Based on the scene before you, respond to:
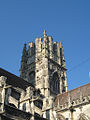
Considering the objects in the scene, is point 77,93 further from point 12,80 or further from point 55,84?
point 12,80

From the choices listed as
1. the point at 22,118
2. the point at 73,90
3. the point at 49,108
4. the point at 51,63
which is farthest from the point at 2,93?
the point at 51,63

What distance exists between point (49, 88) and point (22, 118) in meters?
16.3

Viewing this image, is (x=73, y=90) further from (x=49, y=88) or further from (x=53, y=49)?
(x=53, y=49)

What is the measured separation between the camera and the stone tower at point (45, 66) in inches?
1096

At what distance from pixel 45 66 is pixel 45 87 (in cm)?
378

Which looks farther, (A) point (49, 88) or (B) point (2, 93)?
(A) point (49, 88)

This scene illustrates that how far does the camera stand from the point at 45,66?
28781 millimetres

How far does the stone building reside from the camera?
14242mm

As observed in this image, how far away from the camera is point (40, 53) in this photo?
3170 centimetres

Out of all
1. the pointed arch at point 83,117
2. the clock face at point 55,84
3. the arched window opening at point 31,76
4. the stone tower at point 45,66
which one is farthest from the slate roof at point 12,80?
the pointed arch at point 83,117

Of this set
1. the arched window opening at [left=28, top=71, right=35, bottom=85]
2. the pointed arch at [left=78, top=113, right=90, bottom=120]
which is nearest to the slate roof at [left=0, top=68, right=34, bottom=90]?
the arched window opening at [left=28, top=71, right=35, bottom=85]

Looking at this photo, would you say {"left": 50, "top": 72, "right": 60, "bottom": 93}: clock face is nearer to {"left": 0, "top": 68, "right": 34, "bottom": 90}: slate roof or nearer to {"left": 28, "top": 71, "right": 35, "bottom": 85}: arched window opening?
{"left": 28, "top": 71, "right": 35, "bottom": 85}: arched window opening

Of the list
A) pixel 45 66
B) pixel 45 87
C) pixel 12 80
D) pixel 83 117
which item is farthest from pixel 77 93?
pixel 12 80

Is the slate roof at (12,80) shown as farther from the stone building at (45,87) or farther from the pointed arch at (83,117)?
the pointed arch at (83,117)
